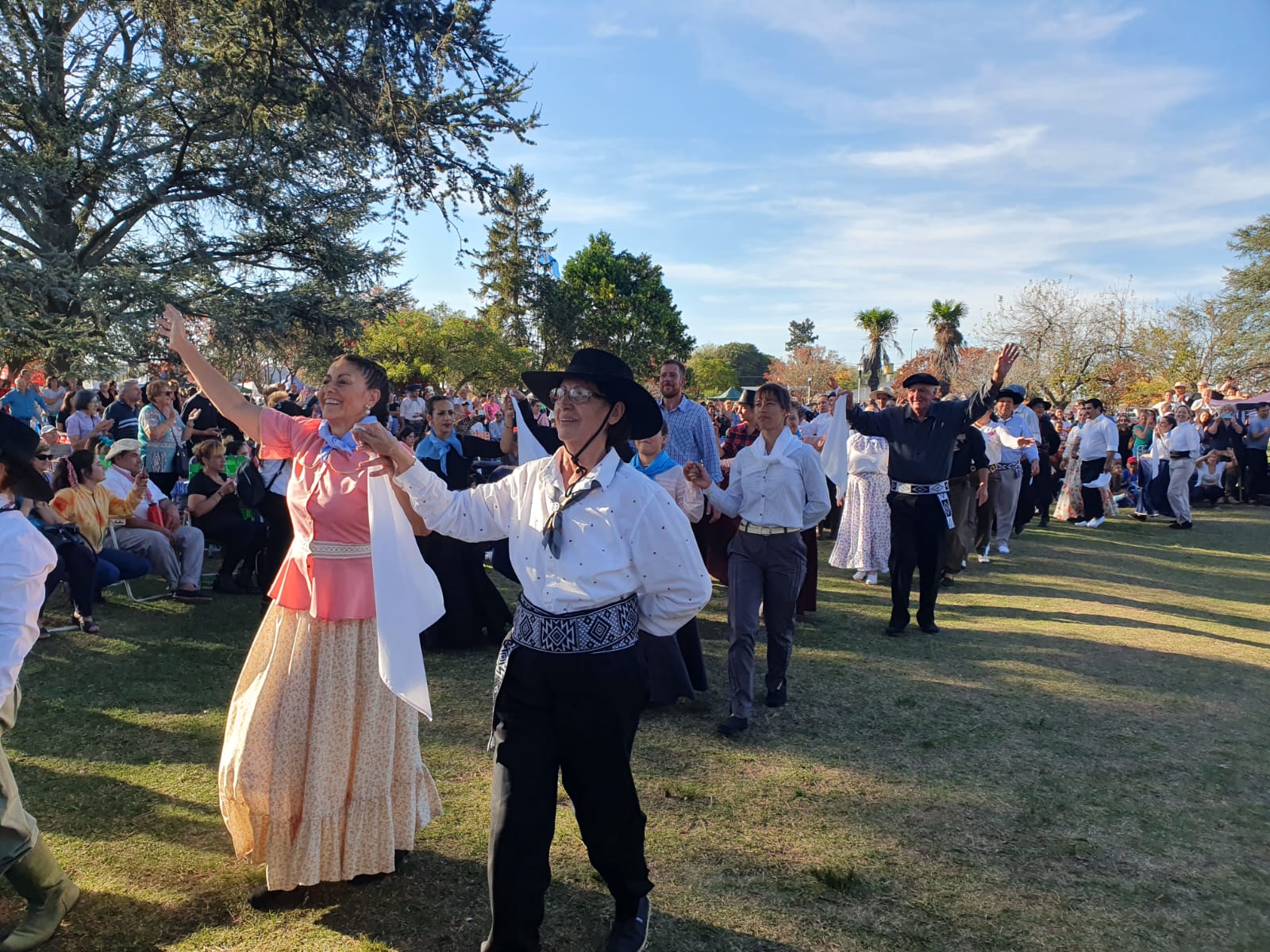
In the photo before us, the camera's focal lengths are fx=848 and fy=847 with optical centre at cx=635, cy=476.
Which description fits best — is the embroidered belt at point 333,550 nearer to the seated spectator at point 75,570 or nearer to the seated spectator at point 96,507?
the seated spectator at point 75,570

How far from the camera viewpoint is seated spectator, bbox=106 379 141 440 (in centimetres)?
1067

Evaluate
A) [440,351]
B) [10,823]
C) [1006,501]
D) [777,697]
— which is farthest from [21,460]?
[440,351]

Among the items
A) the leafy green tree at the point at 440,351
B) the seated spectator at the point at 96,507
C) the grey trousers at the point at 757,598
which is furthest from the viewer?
the leafy green tree at the point at 440,351

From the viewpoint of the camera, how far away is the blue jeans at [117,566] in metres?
7.62

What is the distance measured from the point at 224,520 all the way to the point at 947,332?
151ft

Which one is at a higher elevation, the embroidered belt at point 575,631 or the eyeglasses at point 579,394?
the eyeglasses at point 579,394

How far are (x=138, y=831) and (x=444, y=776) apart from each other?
1440mm

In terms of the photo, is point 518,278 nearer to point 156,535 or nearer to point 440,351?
point 440,351

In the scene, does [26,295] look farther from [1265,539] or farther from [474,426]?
[1265,539]

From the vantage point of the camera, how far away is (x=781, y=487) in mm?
5602

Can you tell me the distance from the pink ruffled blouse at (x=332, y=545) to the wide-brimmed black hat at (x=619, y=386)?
92 cm

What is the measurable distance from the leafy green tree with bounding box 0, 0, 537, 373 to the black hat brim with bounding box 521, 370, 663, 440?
39.0ft

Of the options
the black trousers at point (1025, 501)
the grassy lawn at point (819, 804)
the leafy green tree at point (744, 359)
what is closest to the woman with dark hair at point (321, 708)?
the grassy lawn at point (819, 804)

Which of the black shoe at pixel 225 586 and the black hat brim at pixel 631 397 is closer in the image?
the black hat brim at pixel 631 397
